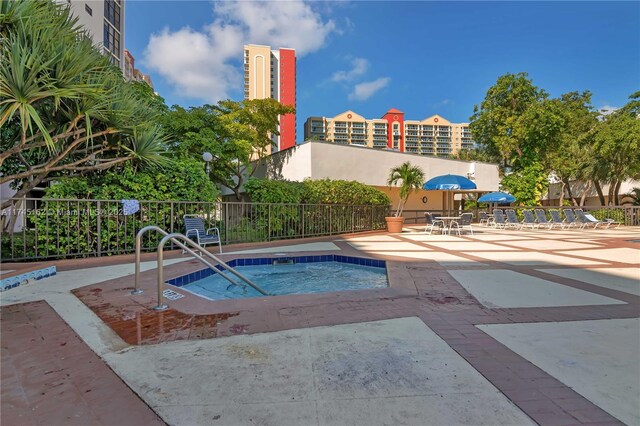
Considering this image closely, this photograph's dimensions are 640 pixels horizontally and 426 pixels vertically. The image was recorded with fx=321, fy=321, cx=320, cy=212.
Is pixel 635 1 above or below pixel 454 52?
below

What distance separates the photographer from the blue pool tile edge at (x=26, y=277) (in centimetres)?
418

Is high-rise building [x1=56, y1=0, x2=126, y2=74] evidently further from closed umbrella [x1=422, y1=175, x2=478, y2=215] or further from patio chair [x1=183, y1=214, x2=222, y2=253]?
closed umbrella [x1=422, y1=175, x2=478, y2=215]

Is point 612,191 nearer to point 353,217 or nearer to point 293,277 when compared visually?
point 353,217

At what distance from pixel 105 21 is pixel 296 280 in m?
29.9

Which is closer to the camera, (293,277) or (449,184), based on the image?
(293,277)

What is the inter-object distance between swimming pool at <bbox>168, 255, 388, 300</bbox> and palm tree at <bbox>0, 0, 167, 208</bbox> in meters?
3.09

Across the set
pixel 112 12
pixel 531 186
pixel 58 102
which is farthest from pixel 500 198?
pixel 112 12

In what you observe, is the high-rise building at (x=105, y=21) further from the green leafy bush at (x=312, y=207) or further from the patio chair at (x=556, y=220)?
the patio chair at (x=556, y=220)

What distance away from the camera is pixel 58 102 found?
4848mm

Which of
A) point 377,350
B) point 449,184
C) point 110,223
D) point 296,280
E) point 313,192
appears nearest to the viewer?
point 377,350

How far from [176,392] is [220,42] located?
45.5ft

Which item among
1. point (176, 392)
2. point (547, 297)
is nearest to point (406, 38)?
point (547, 297)

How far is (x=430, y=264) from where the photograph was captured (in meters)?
5.93

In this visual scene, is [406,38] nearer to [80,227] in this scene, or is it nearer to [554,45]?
[554,45]
